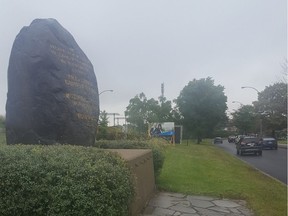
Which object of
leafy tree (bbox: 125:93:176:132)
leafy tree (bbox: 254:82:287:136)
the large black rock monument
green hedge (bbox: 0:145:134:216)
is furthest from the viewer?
leafy tree (bbox: 254:82:287:136)

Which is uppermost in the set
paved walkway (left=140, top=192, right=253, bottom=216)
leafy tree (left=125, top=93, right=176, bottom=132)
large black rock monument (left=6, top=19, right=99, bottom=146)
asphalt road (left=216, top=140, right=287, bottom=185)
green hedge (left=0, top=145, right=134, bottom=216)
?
leafy tree (left=125, top=93, right=176, bottom=132)

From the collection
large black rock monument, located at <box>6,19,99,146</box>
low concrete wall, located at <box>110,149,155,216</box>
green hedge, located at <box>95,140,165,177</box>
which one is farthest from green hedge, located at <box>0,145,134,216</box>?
green hedge, located at <box>95,140,165,177</box>

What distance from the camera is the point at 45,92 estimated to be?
8.41 m

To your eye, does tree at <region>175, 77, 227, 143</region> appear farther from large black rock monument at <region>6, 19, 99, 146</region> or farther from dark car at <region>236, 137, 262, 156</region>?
large black rock monument at <region>6, 19, 99, 146</region>

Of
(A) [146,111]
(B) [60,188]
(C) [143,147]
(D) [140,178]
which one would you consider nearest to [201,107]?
(A) [146,111]

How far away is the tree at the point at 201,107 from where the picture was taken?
57.1 metres

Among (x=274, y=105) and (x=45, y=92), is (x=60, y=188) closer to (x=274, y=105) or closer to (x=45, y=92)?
(x=45, y=92)

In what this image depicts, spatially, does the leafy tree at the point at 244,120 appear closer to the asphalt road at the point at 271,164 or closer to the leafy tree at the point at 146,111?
the leafy tree at the point at 146,111

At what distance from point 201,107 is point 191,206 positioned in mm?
49540

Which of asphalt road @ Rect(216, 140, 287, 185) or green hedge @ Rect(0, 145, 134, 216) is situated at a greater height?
green hedge @ Rect(0, 145, 134, 216)

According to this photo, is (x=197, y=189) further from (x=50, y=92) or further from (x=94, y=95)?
(x=50, y=92)

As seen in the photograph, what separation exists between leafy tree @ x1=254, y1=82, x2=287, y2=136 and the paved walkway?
183 feet

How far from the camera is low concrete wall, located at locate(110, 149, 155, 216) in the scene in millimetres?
6691

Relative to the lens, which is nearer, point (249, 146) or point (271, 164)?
point (271, 164)
